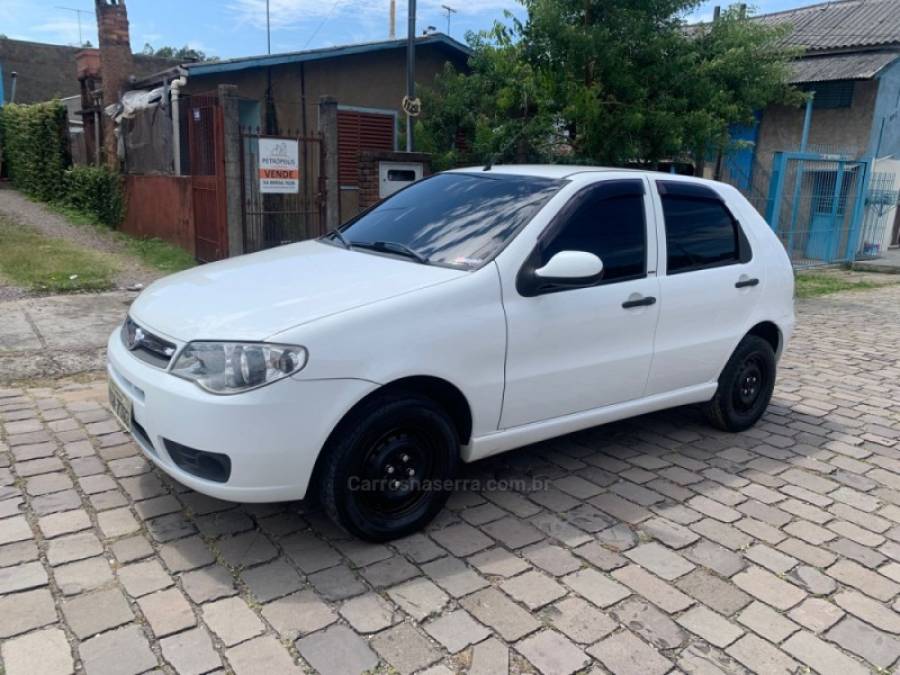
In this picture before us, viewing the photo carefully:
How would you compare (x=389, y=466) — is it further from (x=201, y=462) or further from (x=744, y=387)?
(x=744, y=387)

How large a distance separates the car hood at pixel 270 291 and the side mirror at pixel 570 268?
16.7 inches

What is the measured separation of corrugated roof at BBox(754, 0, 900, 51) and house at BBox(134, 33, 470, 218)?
825 centimetres

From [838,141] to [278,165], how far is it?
44.5 ft

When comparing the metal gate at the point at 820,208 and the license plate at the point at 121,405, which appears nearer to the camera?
the license plate at the point at 121,405

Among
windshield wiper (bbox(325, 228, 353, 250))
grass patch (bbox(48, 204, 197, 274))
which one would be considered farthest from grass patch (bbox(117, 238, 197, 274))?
windshield wiper (bbox(325, 228, 353, 250))

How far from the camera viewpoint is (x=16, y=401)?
492 centimetres

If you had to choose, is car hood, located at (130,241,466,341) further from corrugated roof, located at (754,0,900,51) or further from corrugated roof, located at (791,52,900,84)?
corrugated roof, located at (754,0,900,51)

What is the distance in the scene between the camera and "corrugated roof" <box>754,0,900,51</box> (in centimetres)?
1631

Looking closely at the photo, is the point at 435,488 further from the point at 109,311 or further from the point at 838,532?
the point at 109,311

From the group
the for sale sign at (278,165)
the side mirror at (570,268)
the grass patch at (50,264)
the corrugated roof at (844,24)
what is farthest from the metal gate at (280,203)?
the corrugated roof at (844,24)

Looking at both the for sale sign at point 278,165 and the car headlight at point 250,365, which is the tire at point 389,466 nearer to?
the car headlight at point 250,365

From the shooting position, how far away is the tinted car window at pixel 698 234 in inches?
169

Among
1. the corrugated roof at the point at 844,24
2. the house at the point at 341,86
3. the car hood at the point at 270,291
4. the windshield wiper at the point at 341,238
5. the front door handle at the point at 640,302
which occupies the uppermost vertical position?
the corrugated roof at the point at 844,24

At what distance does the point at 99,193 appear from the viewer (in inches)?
538
